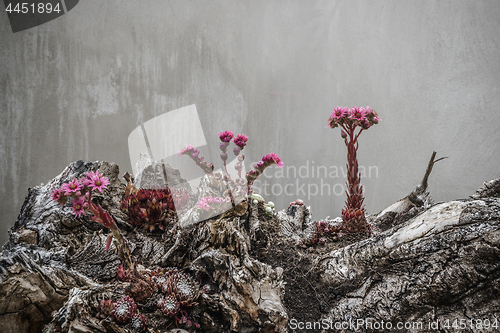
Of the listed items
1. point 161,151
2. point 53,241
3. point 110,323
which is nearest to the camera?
point 110,323

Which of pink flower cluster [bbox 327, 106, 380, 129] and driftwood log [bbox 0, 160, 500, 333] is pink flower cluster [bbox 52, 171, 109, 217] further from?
pink flower cluster [bbox 327, 106, 380, 129]

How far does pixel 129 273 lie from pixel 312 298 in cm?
104

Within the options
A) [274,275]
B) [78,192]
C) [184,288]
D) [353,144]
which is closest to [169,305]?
[184,288]

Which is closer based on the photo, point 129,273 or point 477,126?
point 129,273

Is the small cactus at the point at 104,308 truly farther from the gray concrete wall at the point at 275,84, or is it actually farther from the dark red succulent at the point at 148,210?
the gray concrete wall at the point at 275,84

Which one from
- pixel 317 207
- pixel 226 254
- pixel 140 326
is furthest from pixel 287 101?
pixel 140 326

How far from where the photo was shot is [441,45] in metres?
3.46

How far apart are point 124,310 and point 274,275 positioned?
2.57 feet

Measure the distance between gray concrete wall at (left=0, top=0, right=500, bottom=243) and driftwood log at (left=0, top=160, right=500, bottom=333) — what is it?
78.0 inches

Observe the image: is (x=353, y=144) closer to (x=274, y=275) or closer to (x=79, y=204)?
(x=274, y=275)

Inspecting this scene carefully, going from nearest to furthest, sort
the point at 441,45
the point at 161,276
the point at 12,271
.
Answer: the point at 12,271 < the point at 161,276 < the point at 441,45

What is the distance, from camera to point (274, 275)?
5.22 feet

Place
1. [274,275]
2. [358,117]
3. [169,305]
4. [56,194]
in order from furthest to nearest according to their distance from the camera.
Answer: [358,117] < [274,275] < [169,305] < [56,194]

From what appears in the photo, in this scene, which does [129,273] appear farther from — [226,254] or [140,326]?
[226,254]
